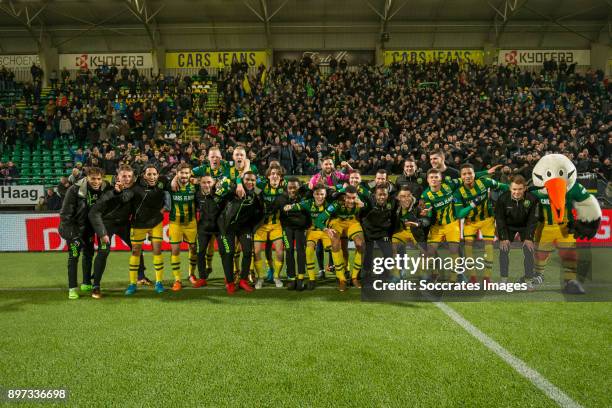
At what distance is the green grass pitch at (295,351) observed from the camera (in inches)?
146

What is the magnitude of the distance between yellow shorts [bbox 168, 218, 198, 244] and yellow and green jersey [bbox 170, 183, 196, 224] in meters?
0.08

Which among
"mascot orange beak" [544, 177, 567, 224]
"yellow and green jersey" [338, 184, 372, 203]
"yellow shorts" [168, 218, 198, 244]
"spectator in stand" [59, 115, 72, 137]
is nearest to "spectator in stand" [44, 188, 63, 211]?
"spectator in stand" [59, 115, 72, 137]

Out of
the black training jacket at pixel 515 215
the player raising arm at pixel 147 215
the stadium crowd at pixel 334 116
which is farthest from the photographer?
the stadium crowd at pixel 334 116

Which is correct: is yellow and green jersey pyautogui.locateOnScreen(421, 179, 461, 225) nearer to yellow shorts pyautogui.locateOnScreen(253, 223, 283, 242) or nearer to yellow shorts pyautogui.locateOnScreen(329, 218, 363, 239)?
yellow shorts pyautogui.locateOnScreen(329, 218, 363, 239)

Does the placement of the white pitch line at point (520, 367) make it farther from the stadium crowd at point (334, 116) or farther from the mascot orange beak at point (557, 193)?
the stadium crowd at point (334, 116)

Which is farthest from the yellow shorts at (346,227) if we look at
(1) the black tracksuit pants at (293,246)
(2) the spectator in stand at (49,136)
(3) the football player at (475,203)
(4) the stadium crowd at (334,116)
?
(2) the spectator in stand at (49,136)

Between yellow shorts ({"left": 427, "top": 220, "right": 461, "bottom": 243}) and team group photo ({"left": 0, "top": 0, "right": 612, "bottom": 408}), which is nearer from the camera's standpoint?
team group photo ({"left": 0, "top": 0, "right": 612, "bottom": 408})

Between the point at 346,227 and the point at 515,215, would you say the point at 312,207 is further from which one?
the point at 515,215

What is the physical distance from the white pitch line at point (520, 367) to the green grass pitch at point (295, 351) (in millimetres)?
69

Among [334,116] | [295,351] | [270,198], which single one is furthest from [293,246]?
[334,116]

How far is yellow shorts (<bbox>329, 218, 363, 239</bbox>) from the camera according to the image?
25.5 ft

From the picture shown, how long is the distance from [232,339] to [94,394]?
1633 mm

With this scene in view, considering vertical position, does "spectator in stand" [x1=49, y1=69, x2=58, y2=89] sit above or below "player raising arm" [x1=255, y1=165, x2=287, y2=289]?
above

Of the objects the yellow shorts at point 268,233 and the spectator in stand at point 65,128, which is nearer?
the yellow shorts at point 268,233
